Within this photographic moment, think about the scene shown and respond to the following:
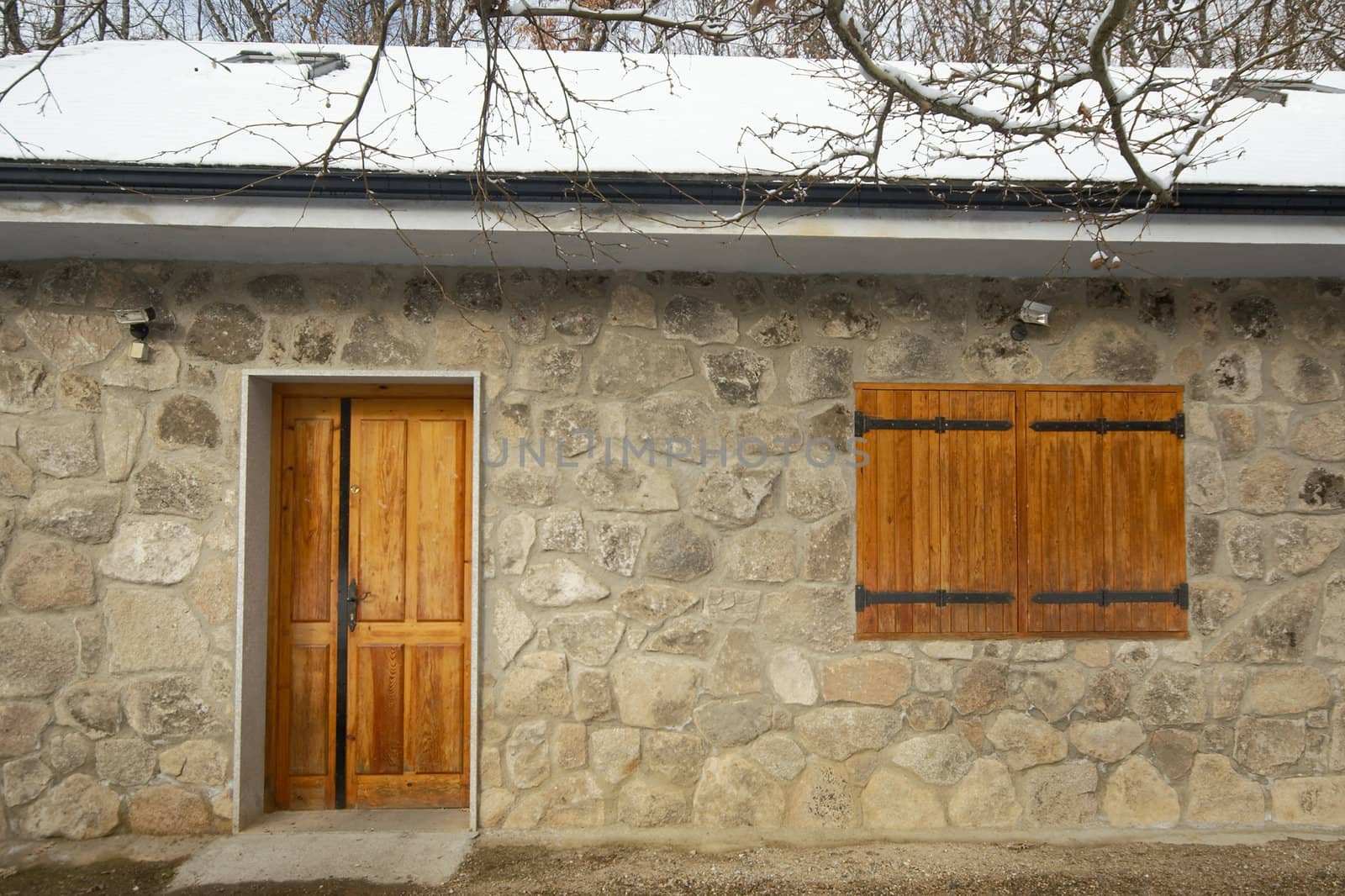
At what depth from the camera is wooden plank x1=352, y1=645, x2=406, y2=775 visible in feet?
13.2

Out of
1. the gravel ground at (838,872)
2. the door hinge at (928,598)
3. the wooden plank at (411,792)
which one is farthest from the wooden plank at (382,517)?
the door hinge at (928,598)

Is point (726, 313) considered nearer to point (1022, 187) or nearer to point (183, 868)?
point (1022, 187)

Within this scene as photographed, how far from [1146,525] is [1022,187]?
5.56 ft

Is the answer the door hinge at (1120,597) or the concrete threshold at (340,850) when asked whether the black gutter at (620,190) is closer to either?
the door hinge at (1120,597)

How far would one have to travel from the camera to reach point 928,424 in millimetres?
3912

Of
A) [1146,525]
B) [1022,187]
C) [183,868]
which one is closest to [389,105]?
[1022,187]

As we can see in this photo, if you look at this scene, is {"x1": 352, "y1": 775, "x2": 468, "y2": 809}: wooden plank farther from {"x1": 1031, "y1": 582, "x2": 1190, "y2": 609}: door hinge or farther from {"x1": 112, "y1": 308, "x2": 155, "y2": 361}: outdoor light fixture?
{"x1": 1031, "y1": 582, "x2": 1190, "y2": 609}: door hinge

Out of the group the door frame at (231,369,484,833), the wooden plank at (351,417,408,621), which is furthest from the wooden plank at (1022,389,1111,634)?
the wooden plank at (351,417,408,621)

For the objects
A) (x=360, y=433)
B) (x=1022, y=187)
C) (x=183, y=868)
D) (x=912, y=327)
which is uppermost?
(x=1022, y=187)

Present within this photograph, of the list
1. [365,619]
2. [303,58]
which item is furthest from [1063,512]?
[303,58]

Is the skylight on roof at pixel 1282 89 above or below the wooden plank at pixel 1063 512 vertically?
above

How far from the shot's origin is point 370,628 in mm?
4020

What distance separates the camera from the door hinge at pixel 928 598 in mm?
3834

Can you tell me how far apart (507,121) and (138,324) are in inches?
68.9
